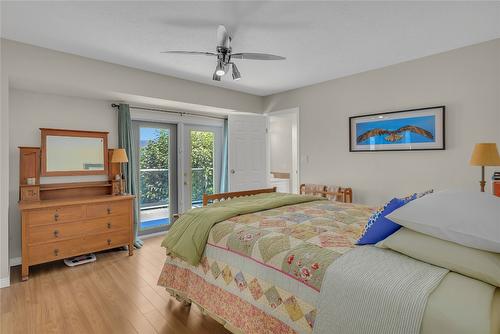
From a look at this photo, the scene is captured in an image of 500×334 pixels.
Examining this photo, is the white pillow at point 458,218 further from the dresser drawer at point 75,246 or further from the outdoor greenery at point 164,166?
the outdoor greenery at point 164,166

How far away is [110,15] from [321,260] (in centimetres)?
247

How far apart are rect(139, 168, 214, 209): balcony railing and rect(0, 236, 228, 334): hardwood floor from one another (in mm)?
1371

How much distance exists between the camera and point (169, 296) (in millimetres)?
2537

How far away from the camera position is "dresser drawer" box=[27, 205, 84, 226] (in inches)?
116

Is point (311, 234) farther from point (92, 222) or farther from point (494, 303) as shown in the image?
point (92, 222)

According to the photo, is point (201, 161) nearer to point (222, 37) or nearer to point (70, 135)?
point (70, 135)

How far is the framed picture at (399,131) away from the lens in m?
3.16

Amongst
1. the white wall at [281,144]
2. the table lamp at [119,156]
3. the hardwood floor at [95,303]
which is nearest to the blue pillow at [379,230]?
the hardwood floor at [95,303]

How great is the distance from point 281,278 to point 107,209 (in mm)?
2847

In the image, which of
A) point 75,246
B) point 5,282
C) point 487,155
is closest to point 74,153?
point 75,246

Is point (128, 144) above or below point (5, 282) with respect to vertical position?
A: above

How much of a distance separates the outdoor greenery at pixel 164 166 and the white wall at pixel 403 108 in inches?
68.7

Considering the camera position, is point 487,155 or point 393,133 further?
point 393,133

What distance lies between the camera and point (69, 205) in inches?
125
